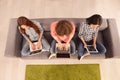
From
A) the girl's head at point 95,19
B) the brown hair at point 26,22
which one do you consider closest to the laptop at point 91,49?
the girl's head at point 95,19

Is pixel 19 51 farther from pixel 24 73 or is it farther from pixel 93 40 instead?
pixel 93 40

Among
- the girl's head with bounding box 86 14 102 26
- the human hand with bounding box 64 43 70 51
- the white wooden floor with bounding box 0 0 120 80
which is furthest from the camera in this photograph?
the white wooden floor with bounding box 0 0 120 80

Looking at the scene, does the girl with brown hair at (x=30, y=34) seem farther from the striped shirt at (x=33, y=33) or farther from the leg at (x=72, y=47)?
the leg at (x=72, y=47)

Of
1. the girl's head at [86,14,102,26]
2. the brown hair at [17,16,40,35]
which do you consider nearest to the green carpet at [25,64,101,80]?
the brown hair at [17,16,40,35]

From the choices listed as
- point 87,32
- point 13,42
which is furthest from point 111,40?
point 13,42

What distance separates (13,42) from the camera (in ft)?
6.63

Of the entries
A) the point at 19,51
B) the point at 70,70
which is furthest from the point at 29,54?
the point at 70,70

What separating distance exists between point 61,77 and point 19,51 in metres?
0.55

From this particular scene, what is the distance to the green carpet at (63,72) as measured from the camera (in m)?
2.31

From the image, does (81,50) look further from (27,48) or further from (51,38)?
(27,48)

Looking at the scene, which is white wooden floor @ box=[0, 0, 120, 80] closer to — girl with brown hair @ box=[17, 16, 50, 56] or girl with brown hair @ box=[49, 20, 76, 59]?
girl with brown hair @ box=[17, 16, 50, 56]

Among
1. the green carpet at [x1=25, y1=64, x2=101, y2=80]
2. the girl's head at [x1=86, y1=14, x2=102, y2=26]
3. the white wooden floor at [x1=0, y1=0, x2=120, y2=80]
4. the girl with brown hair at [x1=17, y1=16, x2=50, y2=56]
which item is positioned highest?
the white wooden floor at [x1=0, y1=0, x2=120, y2=80]

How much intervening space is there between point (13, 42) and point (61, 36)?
1.54 ft

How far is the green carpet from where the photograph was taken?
2.31 m
